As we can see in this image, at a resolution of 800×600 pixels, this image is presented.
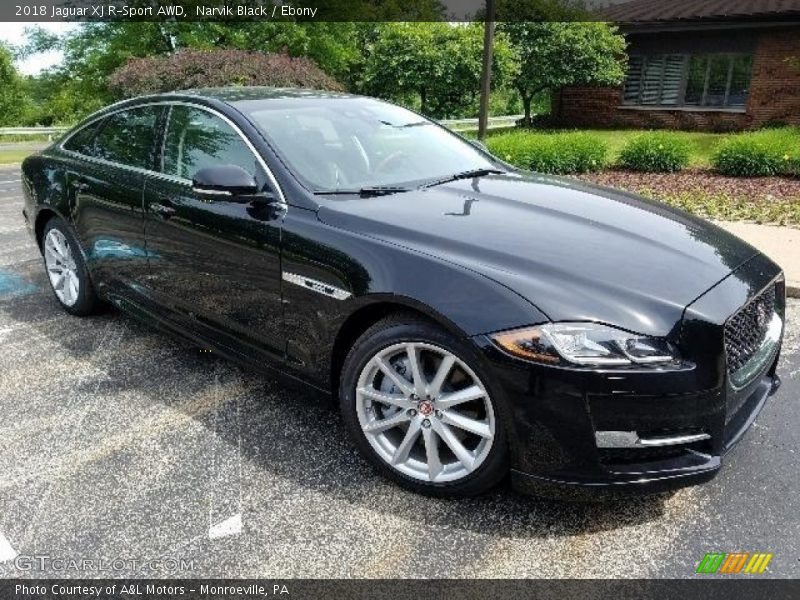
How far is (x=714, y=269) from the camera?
2.64 meters

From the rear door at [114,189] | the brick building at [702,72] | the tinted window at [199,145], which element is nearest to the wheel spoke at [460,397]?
the tinted window at [199,145]

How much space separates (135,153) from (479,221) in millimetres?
2228

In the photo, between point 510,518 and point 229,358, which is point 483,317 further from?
point 229,358

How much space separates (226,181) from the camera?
2957mm

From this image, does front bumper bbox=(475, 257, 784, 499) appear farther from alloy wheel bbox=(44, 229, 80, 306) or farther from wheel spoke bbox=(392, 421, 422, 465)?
alloy wheel bbox=(44, 229, 80, 306)

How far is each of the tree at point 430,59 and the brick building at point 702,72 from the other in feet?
9.51

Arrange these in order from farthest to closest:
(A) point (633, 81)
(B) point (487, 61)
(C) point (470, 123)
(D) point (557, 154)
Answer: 1. (C) point (470, 123)
2. (A) point (633, 81)
3. (B) point (487, 61)
4. (D) point (557, 154)

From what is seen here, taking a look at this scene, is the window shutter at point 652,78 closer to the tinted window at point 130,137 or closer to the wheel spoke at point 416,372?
the tinted window at point 130,137

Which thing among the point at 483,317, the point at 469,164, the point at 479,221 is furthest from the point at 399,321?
the point at 469,164

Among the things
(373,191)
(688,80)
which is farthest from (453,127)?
(373,191)

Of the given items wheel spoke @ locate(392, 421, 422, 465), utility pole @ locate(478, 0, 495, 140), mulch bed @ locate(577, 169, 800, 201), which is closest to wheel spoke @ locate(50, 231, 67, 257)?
wheel spoke @ locate(392, 421, 422, 465)

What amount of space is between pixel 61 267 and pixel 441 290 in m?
3.43

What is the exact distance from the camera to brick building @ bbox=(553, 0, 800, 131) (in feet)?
56.4

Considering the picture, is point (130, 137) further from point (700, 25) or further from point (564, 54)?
point (700, 25)
